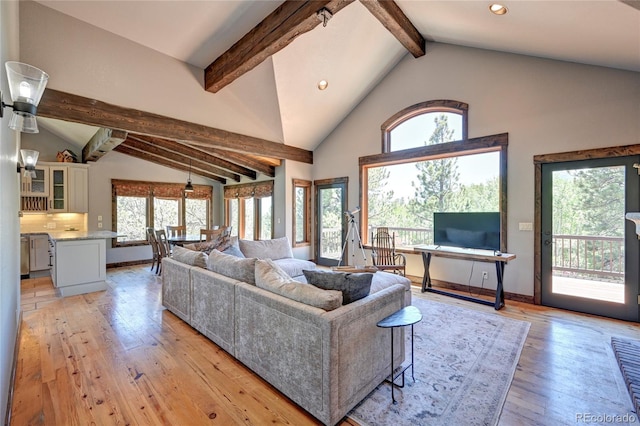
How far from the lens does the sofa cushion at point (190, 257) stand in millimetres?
3355

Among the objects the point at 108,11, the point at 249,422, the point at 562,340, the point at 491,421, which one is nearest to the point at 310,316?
the point at 249,422

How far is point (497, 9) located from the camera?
10.3 ft

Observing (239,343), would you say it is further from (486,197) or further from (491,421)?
(486,197)

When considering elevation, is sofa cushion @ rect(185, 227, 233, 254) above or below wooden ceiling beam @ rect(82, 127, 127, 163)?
below

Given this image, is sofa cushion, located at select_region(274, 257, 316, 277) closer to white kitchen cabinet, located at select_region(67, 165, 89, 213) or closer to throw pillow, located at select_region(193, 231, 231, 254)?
throw pillow, located at select_region(193, 231, 231, 254)

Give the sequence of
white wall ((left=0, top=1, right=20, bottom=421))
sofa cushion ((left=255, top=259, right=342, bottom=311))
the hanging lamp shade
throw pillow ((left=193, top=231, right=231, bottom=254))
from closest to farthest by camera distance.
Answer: the hanging lamp shade
white wall ((left=0, top=1, right=20, bottom=421))
sofa cushion ((left=255, top=259, right=342, bottom=311))
throw pillow ((left=193, top=231, right=231, bottom=254))

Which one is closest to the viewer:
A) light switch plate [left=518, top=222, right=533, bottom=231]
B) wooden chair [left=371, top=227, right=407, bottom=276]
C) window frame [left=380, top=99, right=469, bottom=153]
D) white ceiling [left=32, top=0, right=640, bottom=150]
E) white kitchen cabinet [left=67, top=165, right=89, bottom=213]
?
white ceiling [left=32, top=0, right=640, bottom=150]

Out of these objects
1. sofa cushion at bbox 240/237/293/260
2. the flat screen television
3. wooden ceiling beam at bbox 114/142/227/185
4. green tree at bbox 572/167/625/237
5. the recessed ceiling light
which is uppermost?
the recessed ceiling light

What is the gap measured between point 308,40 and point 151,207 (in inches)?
243

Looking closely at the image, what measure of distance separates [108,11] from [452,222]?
562 cm

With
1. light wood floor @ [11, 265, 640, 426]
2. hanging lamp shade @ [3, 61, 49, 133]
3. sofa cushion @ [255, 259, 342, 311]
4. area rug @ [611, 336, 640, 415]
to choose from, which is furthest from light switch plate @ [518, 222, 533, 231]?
hanging lamp shade @ [3, 61, 49, 133]

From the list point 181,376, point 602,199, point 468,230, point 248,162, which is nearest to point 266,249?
point 181,376

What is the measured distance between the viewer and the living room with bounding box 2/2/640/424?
137 inches

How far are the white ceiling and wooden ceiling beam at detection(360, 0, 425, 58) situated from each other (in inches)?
4.3
